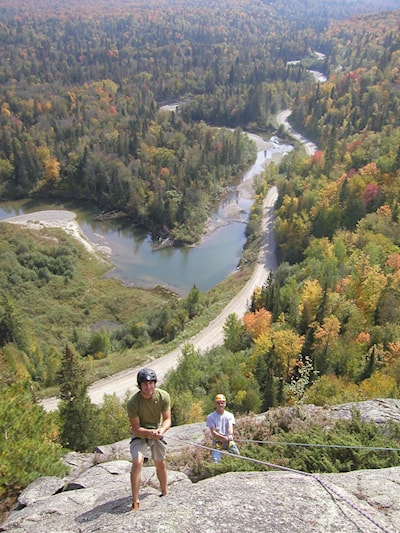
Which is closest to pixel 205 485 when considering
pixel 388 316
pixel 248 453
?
pixel 248 453

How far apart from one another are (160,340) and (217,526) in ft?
155

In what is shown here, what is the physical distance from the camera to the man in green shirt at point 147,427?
9652 mm

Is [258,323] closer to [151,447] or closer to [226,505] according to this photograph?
[151,447]

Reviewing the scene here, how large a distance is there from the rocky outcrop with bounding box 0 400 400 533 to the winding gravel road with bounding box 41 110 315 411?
30.5 m

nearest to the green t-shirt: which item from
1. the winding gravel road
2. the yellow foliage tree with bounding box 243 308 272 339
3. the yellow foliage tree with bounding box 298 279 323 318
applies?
the winding gravel road

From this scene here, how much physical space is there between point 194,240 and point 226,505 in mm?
75795

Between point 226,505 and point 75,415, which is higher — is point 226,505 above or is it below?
above

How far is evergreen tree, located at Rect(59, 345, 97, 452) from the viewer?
73.1 feet

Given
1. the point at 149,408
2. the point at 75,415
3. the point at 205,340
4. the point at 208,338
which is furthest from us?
the point at 208,338

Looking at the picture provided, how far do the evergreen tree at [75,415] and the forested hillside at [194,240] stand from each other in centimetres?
8

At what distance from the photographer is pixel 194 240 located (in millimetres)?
84125

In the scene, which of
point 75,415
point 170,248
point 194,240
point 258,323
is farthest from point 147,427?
point 194,240

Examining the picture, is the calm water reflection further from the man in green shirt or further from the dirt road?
the man in green shirt

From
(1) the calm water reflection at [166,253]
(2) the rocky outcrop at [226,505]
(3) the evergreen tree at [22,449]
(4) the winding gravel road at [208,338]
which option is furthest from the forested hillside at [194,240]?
(1) the calm water reflection at [166,253]
